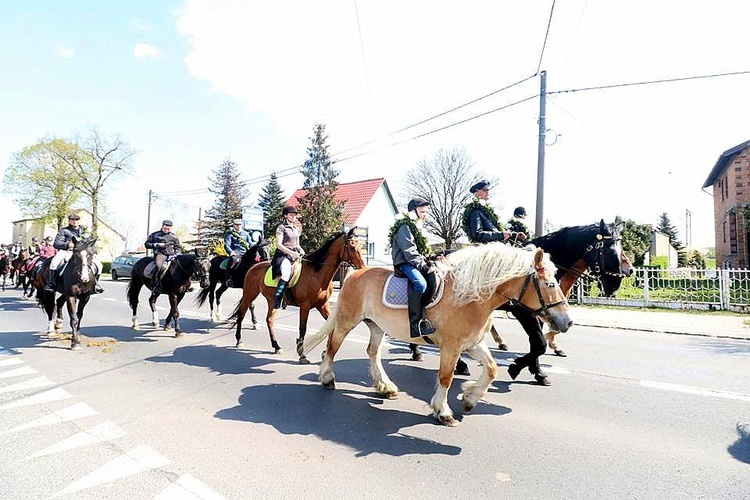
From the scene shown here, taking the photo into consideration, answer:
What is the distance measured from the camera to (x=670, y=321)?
10711mm

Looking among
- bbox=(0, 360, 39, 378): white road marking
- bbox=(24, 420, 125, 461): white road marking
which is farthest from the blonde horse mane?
bbox=(0, 360, 39, 378): white road marking

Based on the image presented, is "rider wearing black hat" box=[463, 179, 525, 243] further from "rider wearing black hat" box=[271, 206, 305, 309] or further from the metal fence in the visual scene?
the metal fence

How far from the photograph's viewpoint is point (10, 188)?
123ft

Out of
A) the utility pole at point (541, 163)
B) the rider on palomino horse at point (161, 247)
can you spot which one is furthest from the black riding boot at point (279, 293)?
the utility pole at point (541, 163)

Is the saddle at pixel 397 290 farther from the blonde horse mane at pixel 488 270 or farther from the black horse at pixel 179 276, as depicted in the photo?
the black horse at pixel 179 276

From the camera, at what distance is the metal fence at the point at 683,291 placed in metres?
12.0

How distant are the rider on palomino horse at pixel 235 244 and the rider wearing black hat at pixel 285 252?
3.66 meters

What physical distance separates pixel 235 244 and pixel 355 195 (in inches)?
912

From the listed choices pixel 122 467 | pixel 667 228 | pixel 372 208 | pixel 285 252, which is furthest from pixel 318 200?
pixel 667 228

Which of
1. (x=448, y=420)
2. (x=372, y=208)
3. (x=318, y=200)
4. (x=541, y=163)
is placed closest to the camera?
(x=448, y=420)

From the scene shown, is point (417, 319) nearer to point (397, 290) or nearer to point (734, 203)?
point (397, 290)

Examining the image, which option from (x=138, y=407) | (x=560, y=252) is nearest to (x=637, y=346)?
(x=560, y=252)

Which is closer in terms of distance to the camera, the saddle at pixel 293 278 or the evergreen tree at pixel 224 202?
the saddle at pixel 293 278

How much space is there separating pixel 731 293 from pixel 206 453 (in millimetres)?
15506
